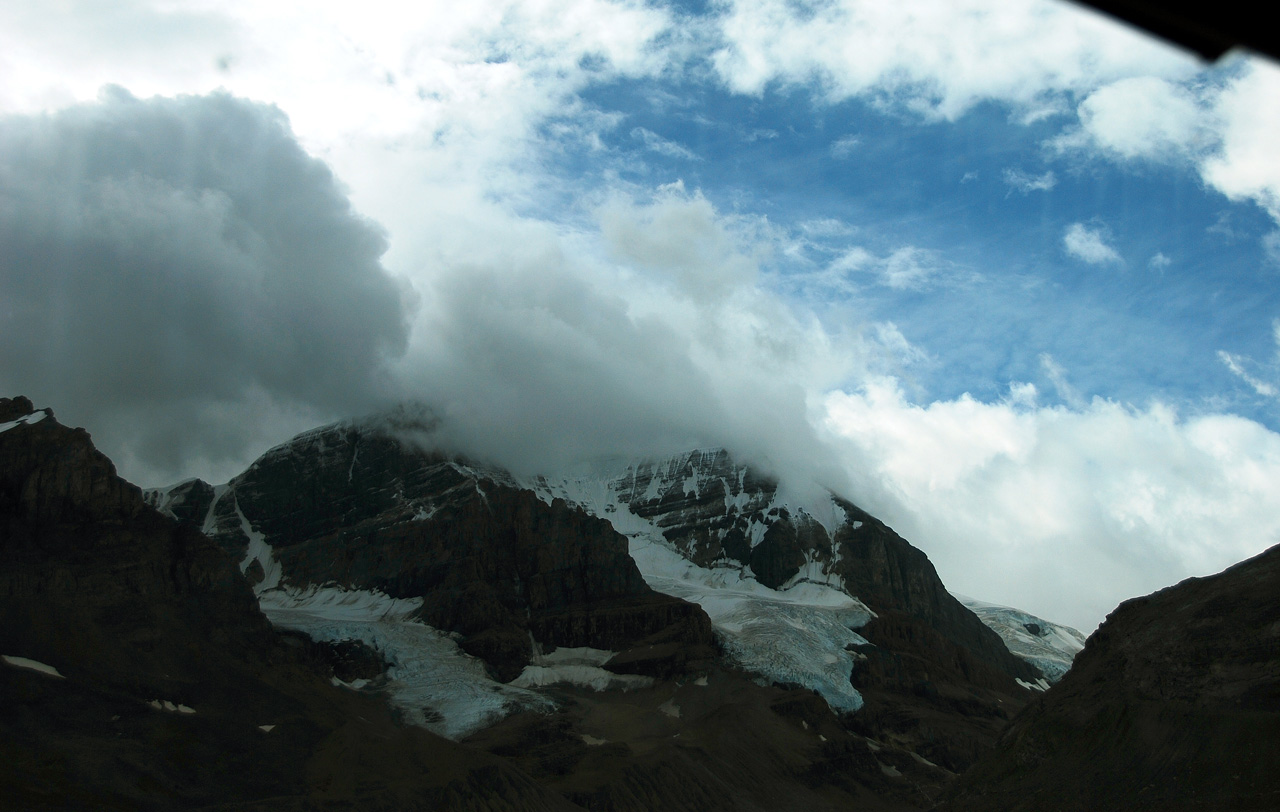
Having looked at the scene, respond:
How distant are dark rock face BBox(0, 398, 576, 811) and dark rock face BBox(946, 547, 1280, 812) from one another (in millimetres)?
59895

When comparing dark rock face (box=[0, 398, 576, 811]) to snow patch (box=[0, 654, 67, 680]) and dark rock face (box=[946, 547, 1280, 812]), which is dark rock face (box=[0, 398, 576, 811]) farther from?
dark rock face (box=[946, 547, 1280, 812])

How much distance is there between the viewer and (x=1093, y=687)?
9350cm

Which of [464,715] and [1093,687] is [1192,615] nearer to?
[1093,687]

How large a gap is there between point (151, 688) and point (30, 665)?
13.7 meters

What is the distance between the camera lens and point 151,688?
124 meters

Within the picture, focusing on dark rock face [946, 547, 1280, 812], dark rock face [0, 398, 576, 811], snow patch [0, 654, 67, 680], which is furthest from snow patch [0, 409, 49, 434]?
dark rock face [946, 547, 1280, 812]

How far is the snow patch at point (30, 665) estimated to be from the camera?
112938mm

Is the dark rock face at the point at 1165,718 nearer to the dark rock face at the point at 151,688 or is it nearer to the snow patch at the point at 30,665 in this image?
the dark rock face at the point at 151,688

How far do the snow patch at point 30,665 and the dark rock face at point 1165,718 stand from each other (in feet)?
314

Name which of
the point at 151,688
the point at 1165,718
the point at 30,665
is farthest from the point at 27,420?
the point at 1165,718

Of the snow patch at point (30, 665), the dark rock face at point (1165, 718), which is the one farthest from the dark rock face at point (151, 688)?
the dark rock face at point (1165, 718)

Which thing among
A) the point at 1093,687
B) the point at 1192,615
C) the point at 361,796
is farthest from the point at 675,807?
the point at 1192,615

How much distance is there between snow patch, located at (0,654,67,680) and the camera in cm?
11294

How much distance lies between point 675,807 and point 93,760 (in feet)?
241
